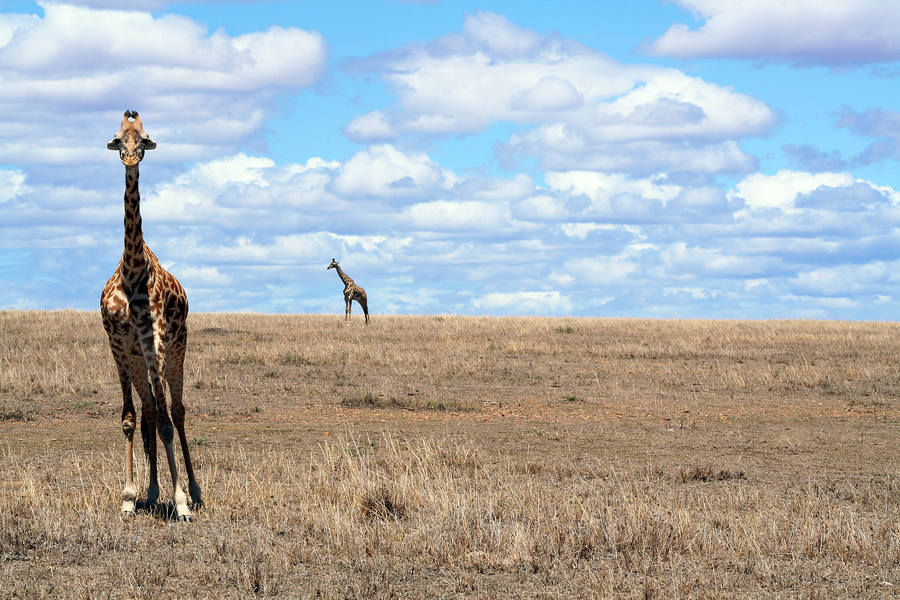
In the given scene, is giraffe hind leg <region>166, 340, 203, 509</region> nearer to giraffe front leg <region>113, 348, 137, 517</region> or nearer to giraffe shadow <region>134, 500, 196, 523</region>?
giraffe shadow <region>134, 500, 196, 523</region>

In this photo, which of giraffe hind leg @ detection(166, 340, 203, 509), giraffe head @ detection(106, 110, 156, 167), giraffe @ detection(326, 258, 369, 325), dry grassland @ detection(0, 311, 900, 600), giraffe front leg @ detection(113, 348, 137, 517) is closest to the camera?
dry grassland @ detection(0, 311, 900, 600)

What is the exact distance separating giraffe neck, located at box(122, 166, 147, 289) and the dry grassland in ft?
7.26

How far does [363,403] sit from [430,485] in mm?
7822

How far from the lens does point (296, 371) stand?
70.5ft

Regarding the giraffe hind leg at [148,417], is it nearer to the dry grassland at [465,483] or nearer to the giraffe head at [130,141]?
the dry grassland at [465,483]

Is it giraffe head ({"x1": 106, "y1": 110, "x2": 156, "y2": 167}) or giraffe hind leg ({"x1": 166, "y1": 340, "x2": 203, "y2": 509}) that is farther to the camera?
giraffe hind leg ({"x1": 166, "y1": 340, "x2": 203, "y2": 509})

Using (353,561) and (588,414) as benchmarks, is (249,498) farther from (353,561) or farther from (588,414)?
(588,414)

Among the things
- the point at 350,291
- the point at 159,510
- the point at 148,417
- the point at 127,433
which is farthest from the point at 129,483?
the point at 350,291

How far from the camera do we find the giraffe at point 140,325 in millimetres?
8234

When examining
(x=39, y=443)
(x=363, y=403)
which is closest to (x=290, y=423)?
(x=363, y=403)

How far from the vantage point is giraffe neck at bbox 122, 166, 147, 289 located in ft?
27.7

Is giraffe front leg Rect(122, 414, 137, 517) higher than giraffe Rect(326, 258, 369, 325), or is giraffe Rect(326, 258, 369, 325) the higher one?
giraffe Rect(326, 258, 369, 325)

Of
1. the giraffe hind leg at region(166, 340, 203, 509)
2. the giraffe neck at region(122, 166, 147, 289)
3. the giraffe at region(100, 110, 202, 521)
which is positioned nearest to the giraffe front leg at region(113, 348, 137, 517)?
the giraffe at region(100, 110, 202, 521)

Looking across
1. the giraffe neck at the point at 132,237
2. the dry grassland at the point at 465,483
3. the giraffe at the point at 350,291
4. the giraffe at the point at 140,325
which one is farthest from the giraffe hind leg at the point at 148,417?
the giraffe at the point at 350,291
